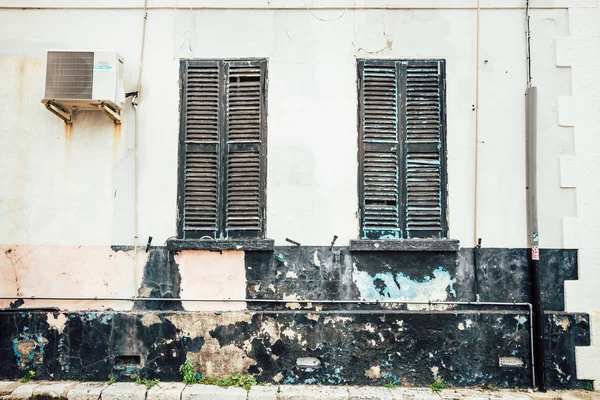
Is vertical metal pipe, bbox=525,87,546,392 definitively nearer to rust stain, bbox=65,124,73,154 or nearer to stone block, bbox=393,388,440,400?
stone block, bbox=393,388,440,400

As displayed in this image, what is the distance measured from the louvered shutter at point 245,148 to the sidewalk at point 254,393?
5.81 ft

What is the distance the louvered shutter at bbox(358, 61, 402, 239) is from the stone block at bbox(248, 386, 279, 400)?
204 centimetres

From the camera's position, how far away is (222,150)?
5.24 m

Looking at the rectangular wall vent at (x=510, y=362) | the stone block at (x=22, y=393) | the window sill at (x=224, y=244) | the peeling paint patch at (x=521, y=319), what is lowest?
the stone block at (x=22, y=393)

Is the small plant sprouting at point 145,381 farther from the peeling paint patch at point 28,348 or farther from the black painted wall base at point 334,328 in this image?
the peeling paint patch at point 28,348

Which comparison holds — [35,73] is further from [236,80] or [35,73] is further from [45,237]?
[236,80]

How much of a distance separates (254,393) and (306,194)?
2.33 m

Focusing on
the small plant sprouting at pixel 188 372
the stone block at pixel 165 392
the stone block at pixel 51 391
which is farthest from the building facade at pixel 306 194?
the stone block at pixel 165 392

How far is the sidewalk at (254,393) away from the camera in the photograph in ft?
15.3

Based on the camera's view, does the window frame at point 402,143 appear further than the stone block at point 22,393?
Yes

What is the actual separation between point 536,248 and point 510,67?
2.21 meters

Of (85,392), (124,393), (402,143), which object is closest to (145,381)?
(124,393)

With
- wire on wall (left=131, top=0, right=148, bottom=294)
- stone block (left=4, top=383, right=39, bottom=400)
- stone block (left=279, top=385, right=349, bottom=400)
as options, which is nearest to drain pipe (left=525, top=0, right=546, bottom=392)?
stone block (left=279, top=385, right=349, bottom=400)

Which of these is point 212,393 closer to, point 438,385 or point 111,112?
point 438,385
